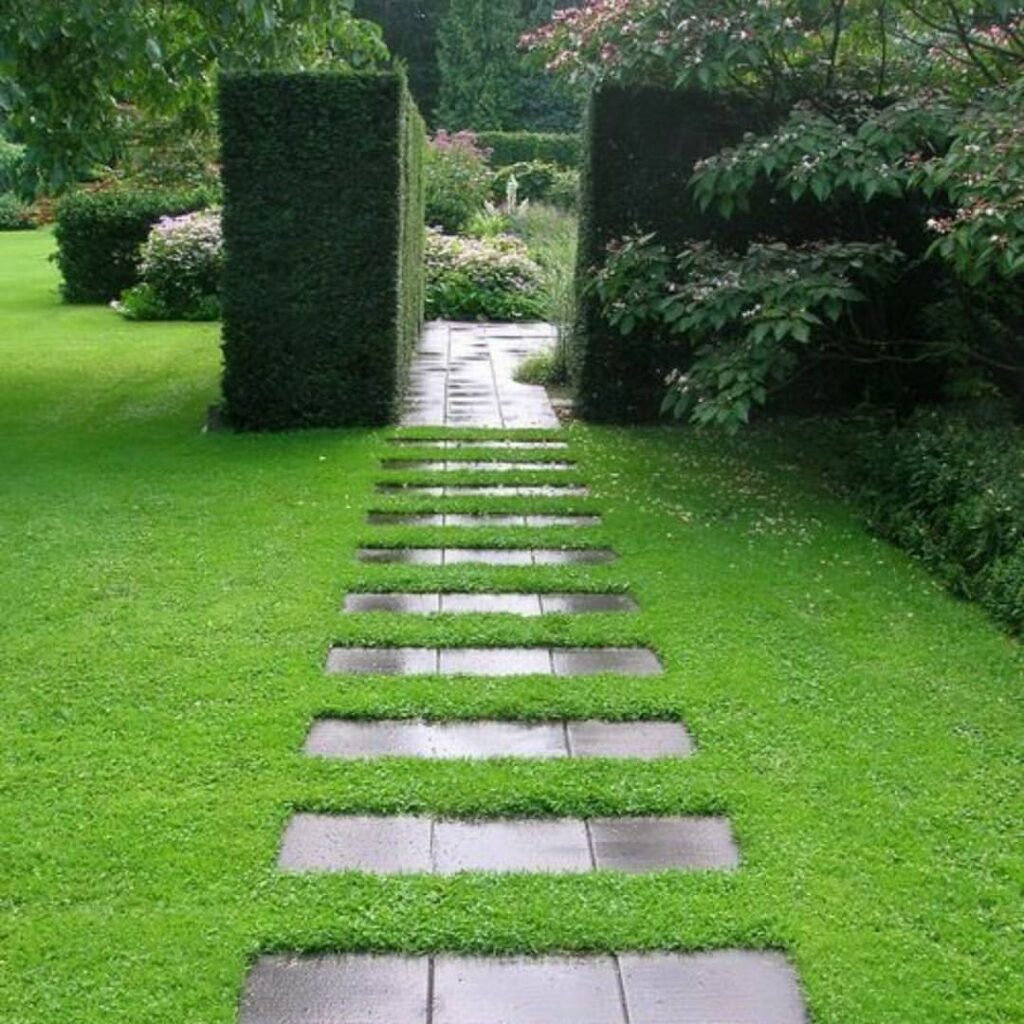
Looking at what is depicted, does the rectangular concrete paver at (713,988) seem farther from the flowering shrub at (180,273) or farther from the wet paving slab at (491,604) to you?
the flowering shrub at (180,273)

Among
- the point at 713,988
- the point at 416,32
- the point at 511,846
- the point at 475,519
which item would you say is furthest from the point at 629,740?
the point at 416,32

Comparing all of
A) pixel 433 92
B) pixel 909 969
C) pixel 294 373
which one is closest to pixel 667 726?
pixel 909 969

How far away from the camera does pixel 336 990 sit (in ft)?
8.53

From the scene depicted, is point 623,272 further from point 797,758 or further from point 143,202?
point 143,202

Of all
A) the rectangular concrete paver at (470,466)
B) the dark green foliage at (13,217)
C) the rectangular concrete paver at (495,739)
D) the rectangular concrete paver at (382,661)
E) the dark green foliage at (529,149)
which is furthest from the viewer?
the dark green foliage at (13,217)

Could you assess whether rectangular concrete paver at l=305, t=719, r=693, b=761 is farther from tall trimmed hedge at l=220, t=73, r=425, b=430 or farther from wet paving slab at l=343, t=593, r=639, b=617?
tall trimmed hedge at l=220, t=73, r=425, b=430

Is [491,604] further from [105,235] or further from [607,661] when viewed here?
[105,235]

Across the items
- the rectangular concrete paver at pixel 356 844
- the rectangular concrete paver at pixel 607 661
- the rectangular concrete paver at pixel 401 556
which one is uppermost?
the rectangular concrete paver at pixel 356 844

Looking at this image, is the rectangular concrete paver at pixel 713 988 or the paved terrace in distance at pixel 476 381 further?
the paved terrace in distance at pixel 476 381

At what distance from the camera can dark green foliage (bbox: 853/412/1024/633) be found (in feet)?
17.2

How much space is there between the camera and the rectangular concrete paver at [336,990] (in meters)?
2.52

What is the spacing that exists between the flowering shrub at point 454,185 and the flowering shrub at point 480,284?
299 centimetres

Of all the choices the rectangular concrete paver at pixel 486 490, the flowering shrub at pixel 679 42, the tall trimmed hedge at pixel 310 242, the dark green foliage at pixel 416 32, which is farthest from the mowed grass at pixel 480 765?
the dark green foliage at pixel 416 32

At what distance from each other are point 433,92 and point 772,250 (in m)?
30.1
